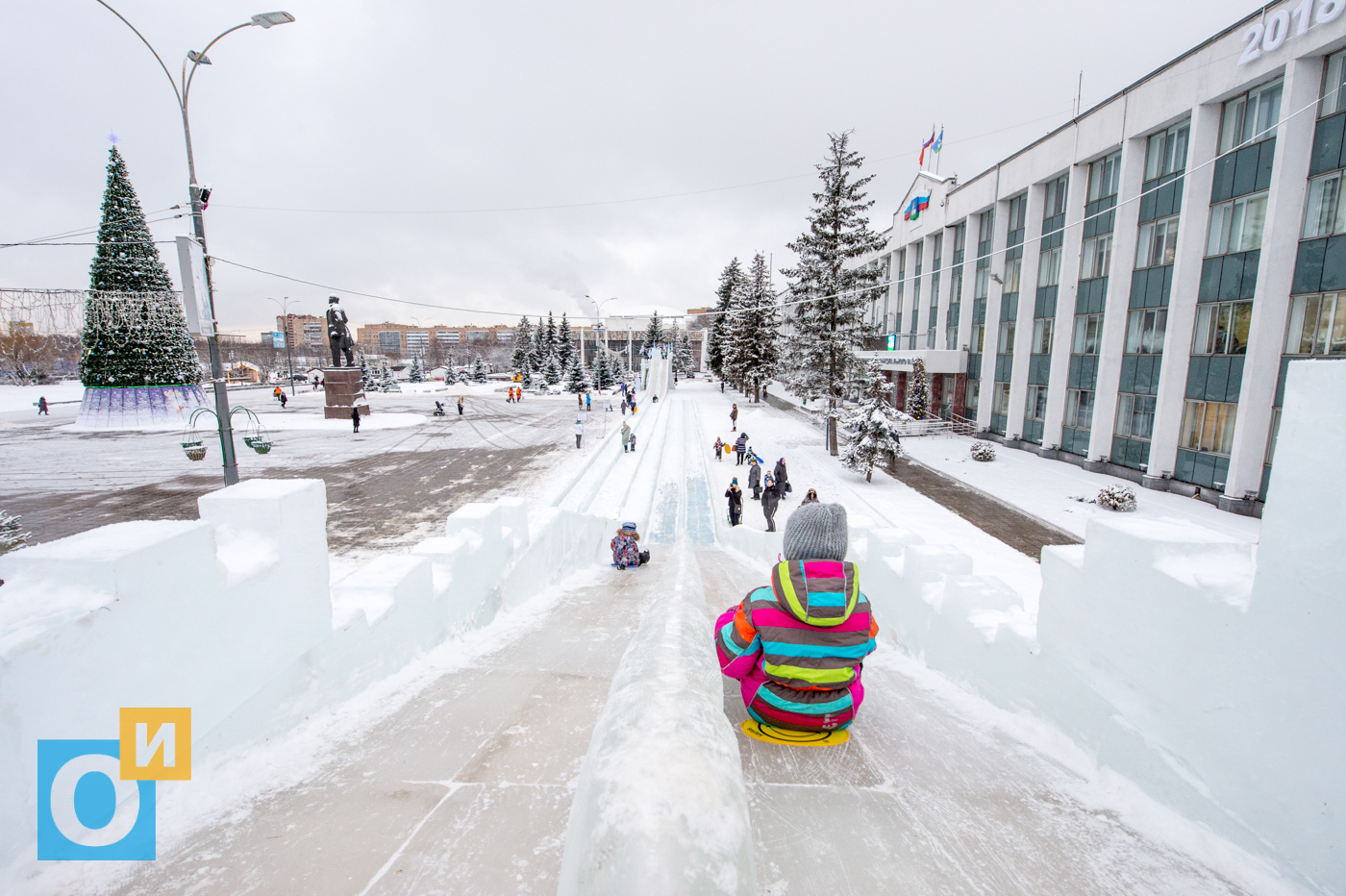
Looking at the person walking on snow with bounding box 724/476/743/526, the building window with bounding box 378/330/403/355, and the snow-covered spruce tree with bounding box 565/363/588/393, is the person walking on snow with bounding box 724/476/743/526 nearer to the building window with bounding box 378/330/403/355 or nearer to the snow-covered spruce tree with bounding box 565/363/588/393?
the snow-covered spruce tree with bounding box 565/363/588/393

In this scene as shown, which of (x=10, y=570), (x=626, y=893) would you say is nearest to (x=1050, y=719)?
(x=626, y=893)

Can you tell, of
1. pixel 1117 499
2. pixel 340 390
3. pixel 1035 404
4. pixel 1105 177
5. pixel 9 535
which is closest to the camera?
pixel 9 535

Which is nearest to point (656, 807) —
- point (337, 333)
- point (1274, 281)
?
point (1274, 281)

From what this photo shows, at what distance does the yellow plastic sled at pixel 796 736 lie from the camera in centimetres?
268

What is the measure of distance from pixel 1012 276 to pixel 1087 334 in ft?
18.4

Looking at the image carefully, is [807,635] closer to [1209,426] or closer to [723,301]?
[1209,426]

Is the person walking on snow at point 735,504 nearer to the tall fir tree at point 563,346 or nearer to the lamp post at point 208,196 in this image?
the lamp post at point 208,196

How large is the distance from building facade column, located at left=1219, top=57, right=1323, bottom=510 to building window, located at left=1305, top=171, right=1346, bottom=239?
17cm

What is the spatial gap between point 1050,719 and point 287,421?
126 feet

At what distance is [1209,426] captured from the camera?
1742 centimetres

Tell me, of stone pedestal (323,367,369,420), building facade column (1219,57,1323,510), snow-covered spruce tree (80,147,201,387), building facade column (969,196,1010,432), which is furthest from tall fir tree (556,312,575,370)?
building facade column (1219,57,1323,510)

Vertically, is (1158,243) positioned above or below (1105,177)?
below

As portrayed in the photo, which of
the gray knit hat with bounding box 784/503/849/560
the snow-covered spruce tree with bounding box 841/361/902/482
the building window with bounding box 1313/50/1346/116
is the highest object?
the building window with bounding box 1313/50/1346/116

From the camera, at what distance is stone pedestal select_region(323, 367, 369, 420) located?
32781 mm
